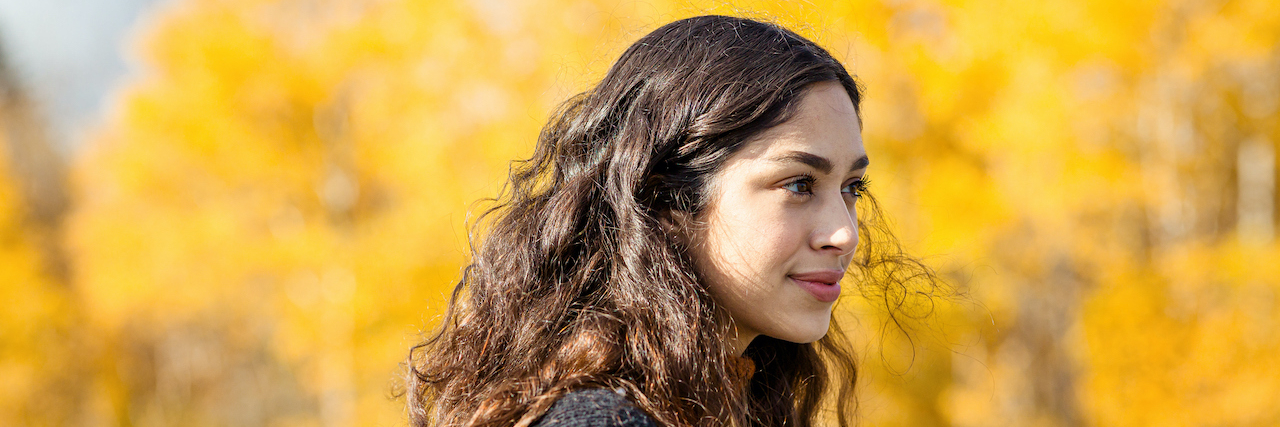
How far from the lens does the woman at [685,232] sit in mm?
1273

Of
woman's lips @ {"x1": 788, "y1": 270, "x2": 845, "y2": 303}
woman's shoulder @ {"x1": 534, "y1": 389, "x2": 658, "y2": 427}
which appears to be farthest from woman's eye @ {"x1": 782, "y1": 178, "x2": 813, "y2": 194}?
woman's shoulder @ {"x1": 534, "y1": 389, "x2": 658, "y2": 427}

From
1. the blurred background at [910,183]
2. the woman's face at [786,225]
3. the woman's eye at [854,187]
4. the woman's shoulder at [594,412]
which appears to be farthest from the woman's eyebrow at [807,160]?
the blurred background at [910,183]

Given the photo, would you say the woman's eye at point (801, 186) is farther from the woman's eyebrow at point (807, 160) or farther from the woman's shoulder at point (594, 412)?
the woman's shoulder at point (594, 412)

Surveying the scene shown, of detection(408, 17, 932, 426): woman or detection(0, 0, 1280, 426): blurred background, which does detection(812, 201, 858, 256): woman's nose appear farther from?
detection(0, 0, 1280, 426): blurred background

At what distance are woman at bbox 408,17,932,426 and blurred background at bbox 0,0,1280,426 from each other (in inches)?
145

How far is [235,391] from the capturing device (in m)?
19.9

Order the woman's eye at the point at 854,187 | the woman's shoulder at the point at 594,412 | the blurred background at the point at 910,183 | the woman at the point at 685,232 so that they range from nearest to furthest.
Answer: the woman's shoulder at the point at 594,412 → the woman at the point at 685,232 → the woman's eye at the point at 854,187 → the blurred background at the point at 910,183

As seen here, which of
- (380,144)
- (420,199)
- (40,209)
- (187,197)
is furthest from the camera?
(40,209)

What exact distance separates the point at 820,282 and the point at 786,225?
13 centimetres

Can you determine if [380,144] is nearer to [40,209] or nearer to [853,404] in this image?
[853,404]

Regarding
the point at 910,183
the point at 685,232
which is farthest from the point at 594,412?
the point at 910,183

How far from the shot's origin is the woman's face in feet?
4.35

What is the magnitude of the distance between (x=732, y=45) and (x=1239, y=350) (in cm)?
816

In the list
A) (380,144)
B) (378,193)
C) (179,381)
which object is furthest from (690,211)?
(179,381)
